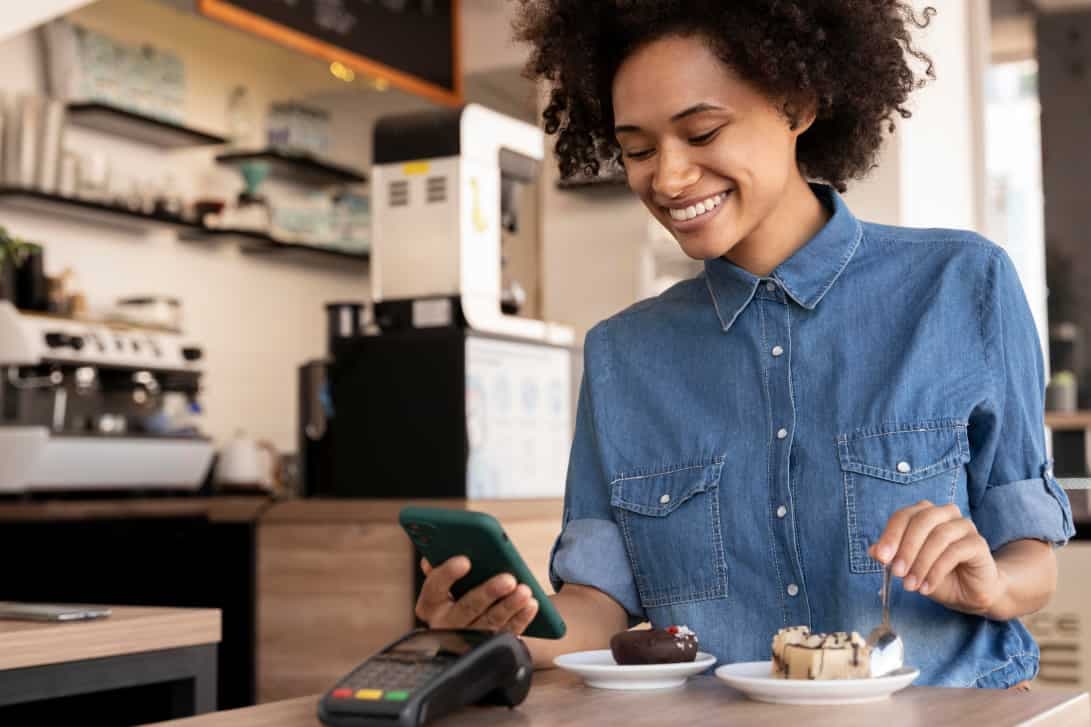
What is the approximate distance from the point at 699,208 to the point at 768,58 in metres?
0.17

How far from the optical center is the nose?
4.40ft

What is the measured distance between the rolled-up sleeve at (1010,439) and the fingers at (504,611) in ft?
1.56

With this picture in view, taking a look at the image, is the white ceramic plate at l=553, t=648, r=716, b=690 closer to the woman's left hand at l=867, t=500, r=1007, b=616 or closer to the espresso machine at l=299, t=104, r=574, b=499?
the woman's left hand at l=867, t=500, r=1007, b=616

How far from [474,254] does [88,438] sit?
2045mm

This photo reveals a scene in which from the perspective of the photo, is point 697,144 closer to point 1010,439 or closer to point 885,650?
point 1010,439

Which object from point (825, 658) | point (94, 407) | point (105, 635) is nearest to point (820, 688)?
point (825, 658)

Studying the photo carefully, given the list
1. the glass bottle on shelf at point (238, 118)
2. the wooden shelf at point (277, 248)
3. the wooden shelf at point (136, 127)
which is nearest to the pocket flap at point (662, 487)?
the wooden shelf at point (136, 127)

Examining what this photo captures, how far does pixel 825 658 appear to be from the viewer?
41.4 inches

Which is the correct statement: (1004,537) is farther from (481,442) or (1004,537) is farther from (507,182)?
(507,182)

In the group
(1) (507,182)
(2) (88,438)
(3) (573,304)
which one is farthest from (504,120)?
(2) (88,438)

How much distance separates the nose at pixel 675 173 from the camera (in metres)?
1.34

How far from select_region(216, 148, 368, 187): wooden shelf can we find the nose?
17.0 ft

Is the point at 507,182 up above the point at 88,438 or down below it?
above

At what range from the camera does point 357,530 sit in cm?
312
